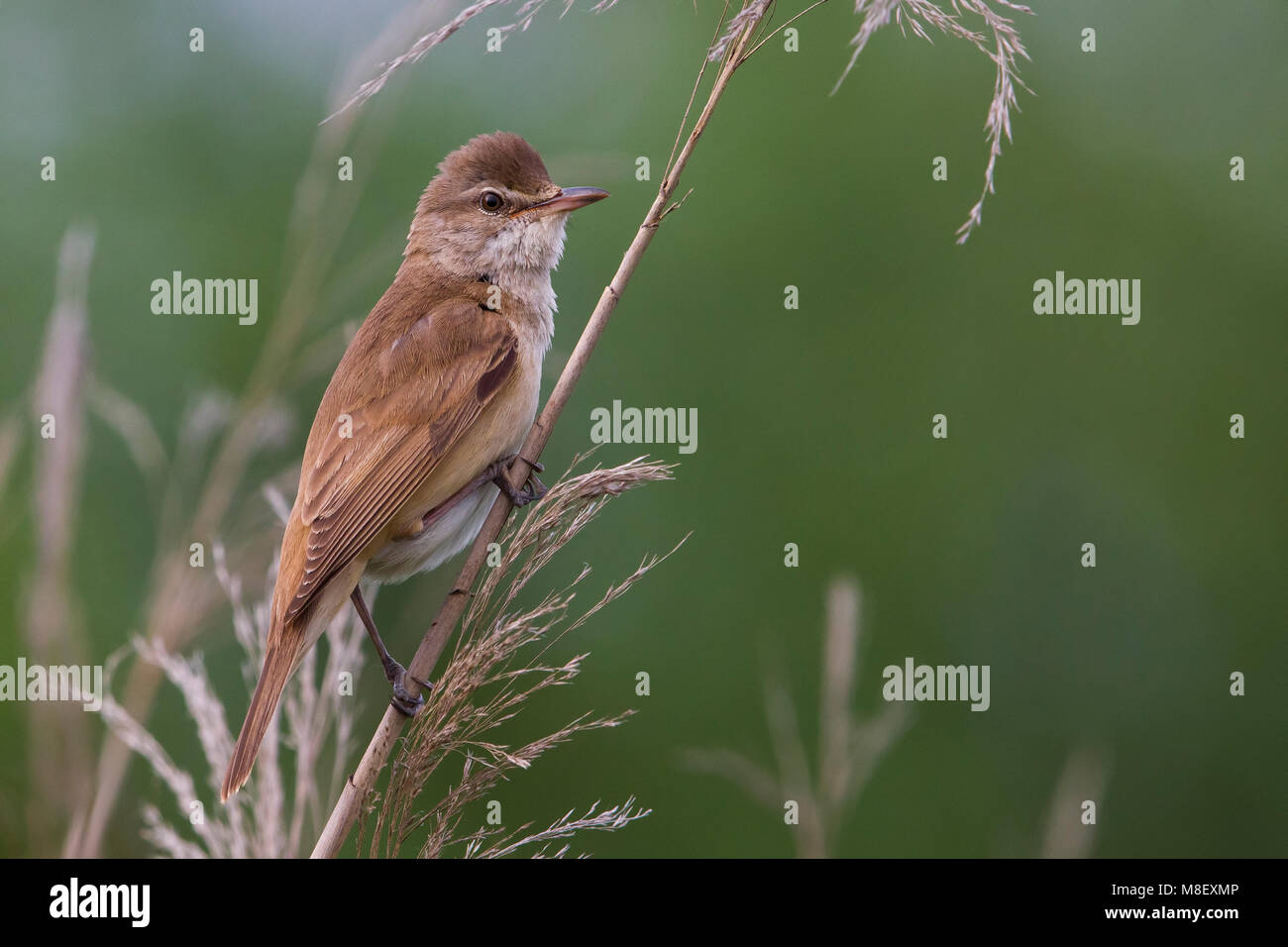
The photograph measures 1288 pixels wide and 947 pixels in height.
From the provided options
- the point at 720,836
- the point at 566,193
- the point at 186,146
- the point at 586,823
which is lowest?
the point at 720,836

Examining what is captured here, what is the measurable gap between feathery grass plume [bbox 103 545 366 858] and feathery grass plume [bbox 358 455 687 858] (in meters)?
0.25

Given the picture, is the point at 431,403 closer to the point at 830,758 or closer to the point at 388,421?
the point at 388,421

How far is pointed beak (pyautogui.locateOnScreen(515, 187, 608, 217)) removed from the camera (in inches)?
169

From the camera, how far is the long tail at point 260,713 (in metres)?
2.96

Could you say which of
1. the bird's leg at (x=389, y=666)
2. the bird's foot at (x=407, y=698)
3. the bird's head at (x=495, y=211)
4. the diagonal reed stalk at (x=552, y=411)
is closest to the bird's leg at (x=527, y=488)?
the diagonal reed stalk at (x=552, y=411)

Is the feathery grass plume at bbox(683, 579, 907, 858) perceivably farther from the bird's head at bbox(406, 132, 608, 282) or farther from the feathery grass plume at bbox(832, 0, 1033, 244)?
the bird's head at bbox(406, 132, 608, 282)

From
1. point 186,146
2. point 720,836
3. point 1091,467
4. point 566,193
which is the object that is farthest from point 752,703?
point 186,146

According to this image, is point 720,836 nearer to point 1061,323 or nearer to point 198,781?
point 198,781

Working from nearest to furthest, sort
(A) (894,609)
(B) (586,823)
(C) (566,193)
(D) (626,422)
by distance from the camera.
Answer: (B) (586,823), (C) (566,193), (D) (626,422), (A) (894,609)

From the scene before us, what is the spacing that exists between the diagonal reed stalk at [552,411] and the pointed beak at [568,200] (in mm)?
1057

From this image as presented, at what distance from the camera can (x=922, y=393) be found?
6.72 meters

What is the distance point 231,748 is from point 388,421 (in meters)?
1.27

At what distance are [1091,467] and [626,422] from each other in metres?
3.46

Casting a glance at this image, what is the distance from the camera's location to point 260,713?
320cm
